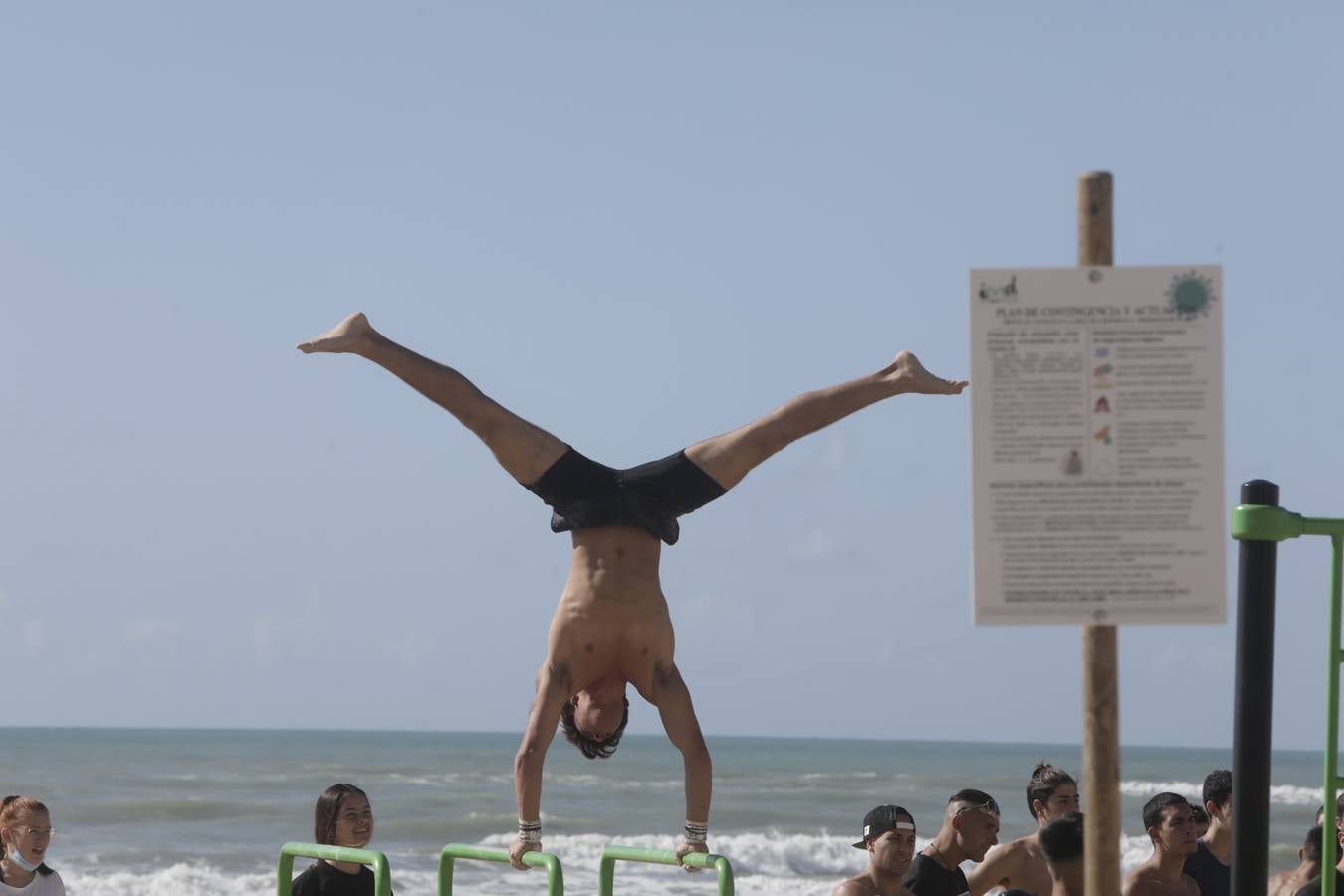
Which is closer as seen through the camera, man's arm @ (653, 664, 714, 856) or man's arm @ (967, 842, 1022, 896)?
man's arm @ (653, 664, 714, 856)

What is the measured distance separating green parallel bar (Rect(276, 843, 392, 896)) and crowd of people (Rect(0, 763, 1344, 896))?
0.61ft

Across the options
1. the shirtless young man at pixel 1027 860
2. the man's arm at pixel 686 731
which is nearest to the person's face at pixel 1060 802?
the shirtless young man at pixel 1027 860

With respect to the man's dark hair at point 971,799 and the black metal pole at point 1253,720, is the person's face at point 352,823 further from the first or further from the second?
the black metal pole at point 1253,720

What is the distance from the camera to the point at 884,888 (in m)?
6.08

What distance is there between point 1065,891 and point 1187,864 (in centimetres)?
99

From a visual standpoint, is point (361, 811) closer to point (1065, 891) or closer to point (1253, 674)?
point (1065, 891)

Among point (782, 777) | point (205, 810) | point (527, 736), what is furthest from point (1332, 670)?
point (782, 777)

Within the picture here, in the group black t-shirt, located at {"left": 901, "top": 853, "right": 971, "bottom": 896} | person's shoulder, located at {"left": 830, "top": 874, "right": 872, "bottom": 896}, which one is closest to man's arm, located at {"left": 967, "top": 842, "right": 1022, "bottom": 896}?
black t-shirt, located at {"left": 901, "top": 853, "right": 971, "bottom": 896}

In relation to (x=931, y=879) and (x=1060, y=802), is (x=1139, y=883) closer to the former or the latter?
(x=1060, y=802)

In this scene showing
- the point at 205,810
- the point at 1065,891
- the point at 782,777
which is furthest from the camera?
the point at 782,777

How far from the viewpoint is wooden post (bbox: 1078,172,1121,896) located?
3252 mm

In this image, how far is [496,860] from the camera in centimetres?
516

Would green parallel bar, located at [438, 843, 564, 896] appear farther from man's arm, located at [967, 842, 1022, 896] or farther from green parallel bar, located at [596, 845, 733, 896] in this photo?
man's arm, located at [967, 842, 1022, 896]

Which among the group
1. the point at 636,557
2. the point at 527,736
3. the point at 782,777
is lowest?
the point at 782,777
